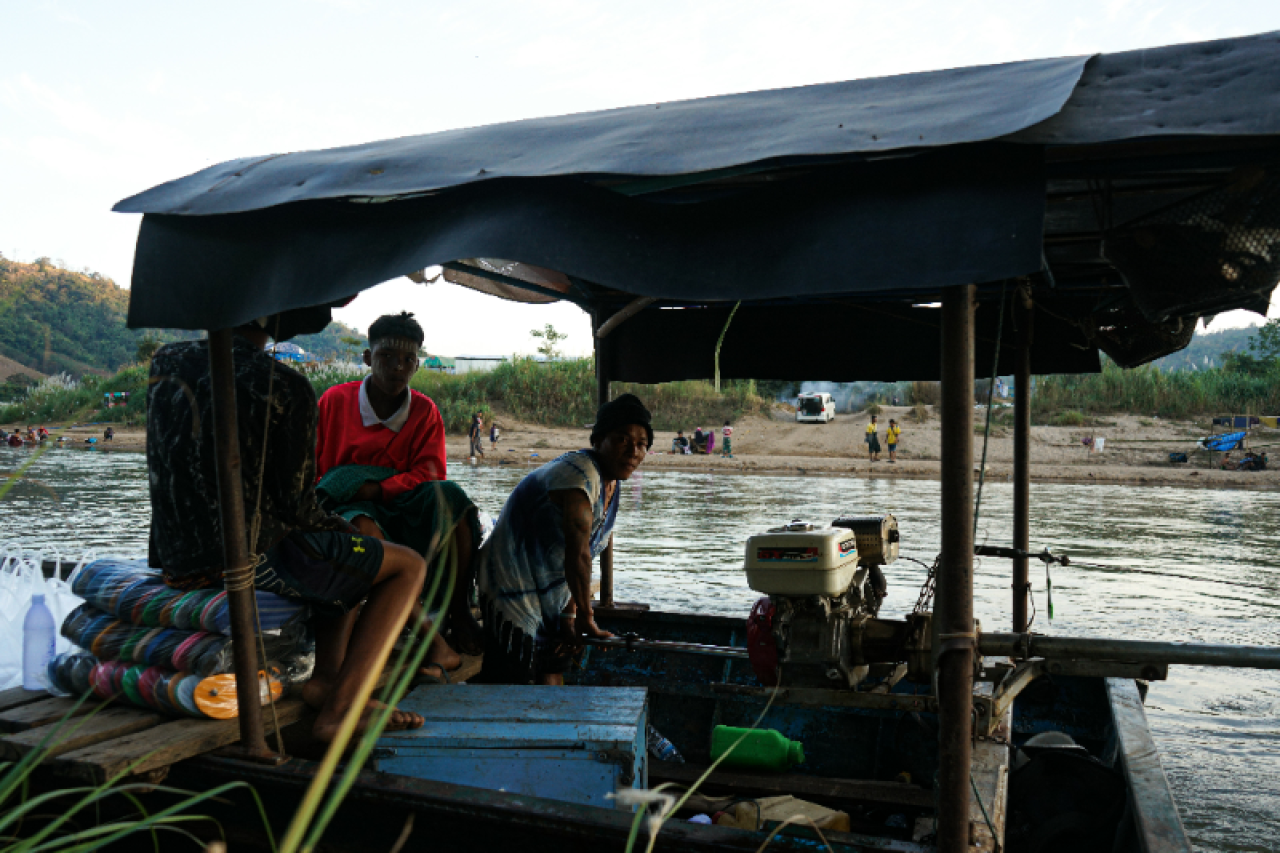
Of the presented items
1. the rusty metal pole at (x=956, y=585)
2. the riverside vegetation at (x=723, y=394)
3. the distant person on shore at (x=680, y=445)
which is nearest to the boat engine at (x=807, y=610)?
the rusty metal pole at (x=956, y=585)

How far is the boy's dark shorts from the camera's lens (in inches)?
115

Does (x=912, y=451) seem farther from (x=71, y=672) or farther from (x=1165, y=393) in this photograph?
(x=71, y=672)

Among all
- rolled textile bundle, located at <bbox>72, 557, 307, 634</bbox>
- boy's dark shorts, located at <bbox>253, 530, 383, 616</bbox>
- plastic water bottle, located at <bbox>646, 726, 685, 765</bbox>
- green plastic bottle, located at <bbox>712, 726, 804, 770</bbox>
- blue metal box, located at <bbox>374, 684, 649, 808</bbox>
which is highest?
boy's dark shorts, located at <bbox>253, 530, 383, 616</bbox>

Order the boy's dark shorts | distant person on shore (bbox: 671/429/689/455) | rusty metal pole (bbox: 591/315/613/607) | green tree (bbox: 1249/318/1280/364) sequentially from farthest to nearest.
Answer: green tree (bbox: 1249/318/1280/364), distant person on shore (bbox: 671/429/689/455), rusty metal pole (bbox: 591/315/613/607), the boy's dark shorts

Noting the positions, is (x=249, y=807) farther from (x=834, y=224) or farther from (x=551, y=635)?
(x=834, y=224)

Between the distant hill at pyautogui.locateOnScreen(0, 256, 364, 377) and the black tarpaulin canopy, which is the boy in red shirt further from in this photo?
the distant hill at pyautogui.locateOnScreen(0, 256, 364, 377)

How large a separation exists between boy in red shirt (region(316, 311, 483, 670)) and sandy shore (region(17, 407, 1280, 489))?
2071 cm

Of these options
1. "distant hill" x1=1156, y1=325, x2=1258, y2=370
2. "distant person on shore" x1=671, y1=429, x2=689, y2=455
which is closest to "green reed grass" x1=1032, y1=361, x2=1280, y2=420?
"distant person on shore" x1=671, y1=429, x2=689, y2=455

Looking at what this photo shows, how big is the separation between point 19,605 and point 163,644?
5.02ft

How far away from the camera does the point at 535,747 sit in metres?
2.68

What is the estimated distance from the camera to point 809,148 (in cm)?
193

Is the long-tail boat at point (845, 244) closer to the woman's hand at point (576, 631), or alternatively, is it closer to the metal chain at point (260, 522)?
the metal chain at point (260, 522)

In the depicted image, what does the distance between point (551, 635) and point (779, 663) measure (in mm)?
1228

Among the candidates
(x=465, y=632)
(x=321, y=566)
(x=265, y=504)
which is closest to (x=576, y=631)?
(x=465, y=632)
